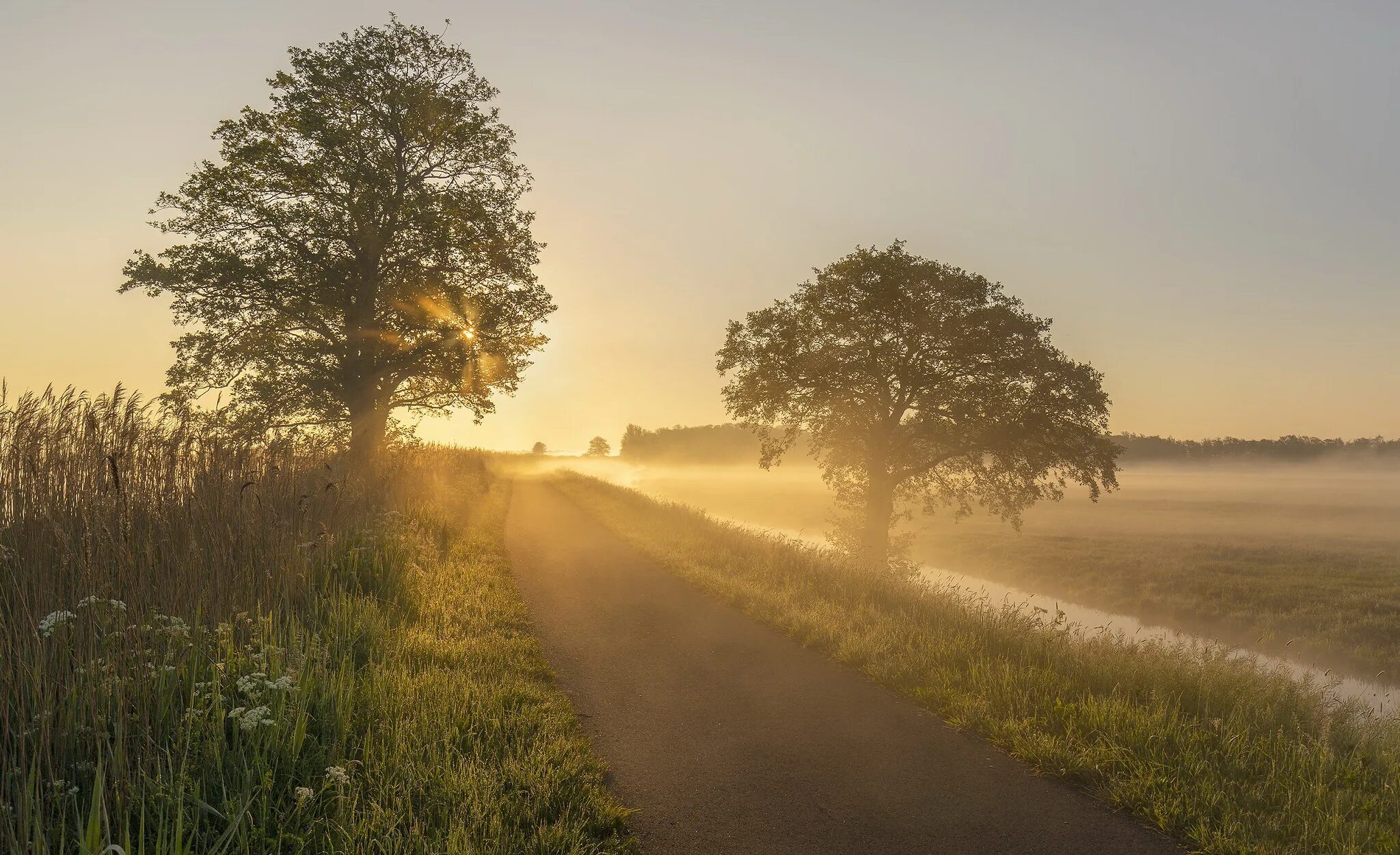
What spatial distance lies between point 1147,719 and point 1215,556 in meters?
33.1

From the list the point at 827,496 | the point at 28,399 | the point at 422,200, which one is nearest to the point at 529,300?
the point at 422,200

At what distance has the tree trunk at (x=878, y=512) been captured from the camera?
82.6 feet

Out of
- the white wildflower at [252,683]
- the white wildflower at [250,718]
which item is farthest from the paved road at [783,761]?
the white wildflower at [252,683]

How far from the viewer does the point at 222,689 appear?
16.8 feet

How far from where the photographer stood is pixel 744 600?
458 inches

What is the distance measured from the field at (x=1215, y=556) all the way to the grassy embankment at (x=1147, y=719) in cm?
1024

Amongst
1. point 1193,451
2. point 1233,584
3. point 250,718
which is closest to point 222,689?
point 250,718

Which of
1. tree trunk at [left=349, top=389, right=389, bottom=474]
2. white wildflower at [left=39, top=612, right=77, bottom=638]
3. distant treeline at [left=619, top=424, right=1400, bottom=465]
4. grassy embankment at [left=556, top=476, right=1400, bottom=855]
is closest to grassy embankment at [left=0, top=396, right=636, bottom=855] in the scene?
white wildflower at [left=39, top=612, right=77, bottom=638]

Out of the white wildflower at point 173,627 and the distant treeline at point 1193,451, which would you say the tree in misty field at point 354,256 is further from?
the distant treeline at point 1193,451

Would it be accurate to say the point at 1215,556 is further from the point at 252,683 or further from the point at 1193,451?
the point at 1193,451

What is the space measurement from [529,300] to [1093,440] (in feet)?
67.4

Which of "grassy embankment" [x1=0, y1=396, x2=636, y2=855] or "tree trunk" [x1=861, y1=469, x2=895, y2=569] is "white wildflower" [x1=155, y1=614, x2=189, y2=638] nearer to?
"grassy embankment" [x1=0, y1=396, x2=636, y2=855]

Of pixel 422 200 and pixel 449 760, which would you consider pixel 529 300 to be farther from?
pixel 449 760

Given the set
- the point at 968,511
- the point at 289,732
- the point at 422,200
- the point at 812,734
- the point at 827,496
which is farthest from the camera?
the point at 827,496
